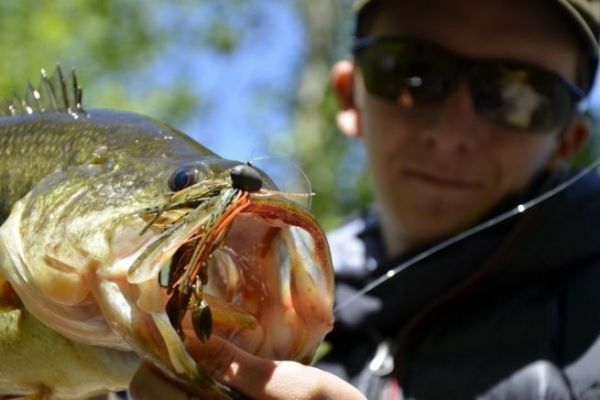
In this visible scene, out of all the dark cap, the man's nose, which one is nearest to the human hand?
the man's nose

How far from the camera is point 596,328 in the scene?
9.25 feet

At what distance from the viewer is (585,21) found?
128 inches

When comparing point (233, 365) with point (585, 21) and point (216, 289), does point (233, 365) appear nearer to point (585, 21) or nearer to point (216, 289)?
point (216, 289)

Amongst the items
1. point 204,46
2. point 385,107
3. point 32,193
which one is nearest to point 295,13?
point 204,46

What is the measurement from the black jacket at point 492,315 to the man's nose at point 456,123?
24 centimetres

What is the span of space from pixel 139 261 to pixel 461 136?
178 centimetres

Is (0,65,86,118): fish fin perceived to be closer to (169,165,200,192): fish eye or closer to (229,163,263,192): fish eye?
(169,165,200,192): fish eye

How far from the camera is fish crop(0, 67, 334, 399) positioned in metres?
1.53

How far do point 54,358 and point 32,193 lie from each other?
280mm

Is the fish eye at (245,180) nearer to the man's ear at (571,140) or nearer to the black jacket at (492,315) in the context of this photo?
the black jacket at (492,315)

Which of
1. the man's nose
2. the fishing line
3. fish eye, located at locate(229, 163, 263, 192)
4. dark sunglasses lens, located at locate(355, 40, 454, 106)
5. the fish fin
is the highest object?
fish eye, located at locate(229, 163, 263, 192)

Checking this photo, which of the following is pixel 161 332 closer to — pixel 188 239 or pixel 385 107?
pixel 188 239

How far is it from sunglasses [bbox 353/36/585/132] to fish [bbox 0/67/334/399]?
4.58 ft

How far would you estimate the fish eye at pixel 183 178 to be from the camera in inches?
65.7
